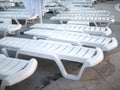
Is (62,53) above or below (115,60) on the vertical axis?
above

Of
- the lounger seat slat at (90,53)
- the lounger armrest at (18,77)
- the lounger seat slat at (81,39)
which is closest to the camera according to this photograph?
the lounger armrest at (18,77)

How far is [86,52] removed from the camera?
3.26m

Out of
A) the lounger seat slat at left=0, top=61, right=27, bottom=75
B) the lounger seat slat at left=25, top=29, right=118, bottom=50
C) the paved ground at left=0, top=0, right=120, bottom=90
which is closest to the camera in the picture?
the lounger seat slat at left=0, top=61, right=27, bottom=75

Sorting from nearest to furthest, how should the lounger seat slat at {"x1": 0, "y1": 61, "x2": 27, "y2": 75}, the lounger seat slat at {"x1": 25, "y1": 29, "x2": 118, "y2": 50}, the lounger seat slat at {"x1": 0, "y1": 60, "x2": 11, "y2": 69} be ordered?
the lounger seat slat at {"x1": 0, "y1": 61, "x2": 27, "y2": 75}
the lounger seat slat at {"x1": 0, "y1": 60, "x2": 11, "y2": 69}
the lounger seat slat at {"x1": 25, "y1": 29, "x2": 118, "y2": 50}

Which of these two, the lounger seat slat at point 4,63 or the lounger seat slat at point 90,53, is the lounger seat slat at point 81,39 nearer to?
the lounger seat slat at point 90,53

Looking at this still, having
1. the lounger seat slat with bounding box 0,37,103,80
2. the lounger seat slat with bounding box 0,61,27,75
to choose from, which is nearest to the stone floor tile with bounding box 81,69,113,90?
the lounger seat slat with bounding box 0,37,103,80

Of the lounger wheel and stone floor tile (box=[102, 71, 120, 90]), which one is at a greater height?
the lounger wheel

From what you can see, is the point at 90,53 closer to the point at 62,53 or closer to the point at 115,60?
the point at 62,53

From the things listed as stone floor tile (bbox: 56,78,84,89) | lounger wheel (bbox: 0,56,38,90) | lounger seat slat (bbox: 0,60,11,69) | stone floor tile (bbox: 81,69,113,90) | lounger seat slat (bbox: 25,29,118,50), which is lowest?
stone floor tile (bbox: 56,78,84,89)

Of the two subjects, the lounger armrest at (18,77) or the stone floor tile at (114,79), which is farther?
the stone floor tile at (114,79)

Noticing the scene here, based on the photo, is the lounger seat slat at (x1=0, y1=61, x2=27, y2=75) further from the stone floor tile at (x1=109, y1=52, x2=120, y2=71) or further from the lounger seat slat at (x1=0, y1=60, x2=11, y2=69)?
the stone floor tile at (x1=109, y1=52, x2=120, y2=71)

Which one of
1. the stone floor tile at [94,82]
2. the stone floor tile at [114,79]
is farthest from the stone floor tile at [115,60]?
the stone floor tile at [94,82]

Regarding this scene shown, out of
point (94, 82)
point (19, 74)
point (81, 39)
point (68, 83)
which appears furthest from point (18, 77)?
point (81, 39)

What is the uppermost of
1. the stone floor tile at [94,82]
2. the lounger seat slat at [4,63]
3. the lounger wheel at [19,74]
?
the lounger wheel at [19,74]
